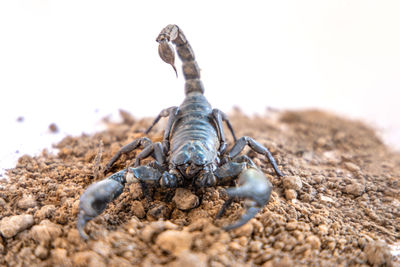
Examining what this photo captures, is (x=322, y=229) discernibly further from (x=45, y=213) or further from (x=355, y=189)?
(x=45, y=213)

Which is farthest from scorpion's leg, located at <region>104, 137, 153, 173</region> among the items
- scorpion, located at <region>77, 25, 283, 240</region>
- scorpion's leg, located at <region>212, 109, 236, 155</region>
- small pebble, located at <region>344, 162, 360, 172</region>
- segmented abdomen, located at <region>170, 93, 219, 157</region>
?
small pebble, located at <region>344, 162, 360, 172</region>

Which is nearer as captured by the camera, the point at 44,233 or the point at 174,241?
the point at 174,241

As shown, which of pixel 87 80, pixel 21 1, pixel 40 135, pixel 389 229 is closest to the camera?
pixel 389 229

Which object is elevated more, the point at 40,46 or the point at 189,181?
the point at 40,46

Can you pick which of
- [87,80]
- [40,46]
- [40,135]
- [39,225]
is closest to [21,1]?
[40,46]

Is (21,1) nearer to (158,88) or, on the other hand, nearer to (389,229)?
(158,88)

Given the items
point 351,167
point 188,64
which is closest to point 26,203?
point 188,64

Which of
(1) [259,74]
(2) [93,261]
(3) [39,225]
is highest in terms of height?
(1) [259,74]
